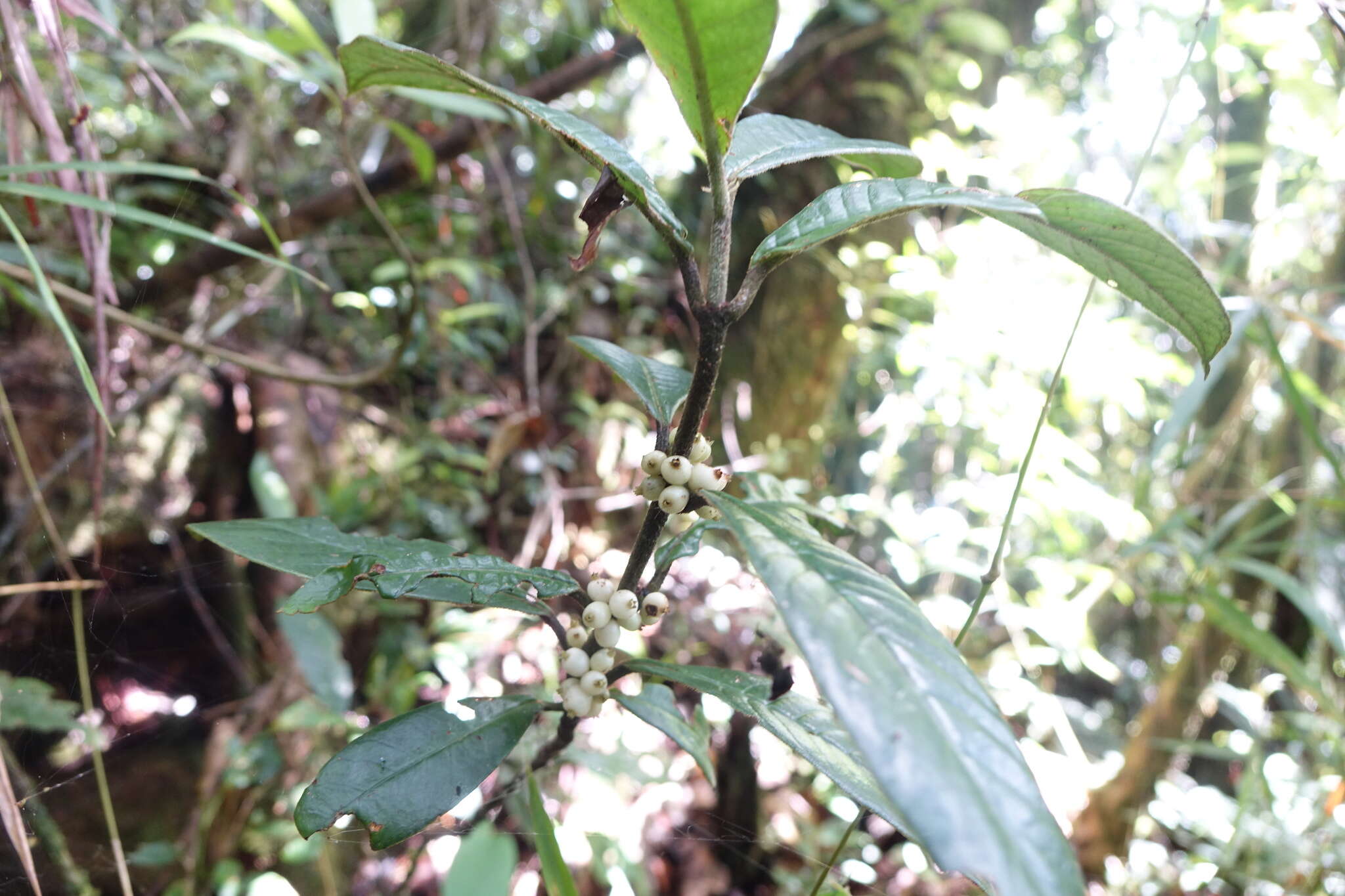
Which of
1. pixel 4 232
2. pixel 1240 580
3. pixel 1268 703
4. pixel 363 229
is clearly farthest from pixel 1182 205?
pixel 4 232

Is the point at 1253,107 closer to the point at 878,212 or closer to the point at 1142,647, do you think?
the point at 1142,647

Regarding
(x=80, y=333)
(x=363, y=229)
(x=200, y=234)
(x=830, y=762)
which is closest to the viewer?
(x=830, y=762)

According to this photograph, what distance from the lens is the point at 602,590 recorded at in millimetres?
A: 466

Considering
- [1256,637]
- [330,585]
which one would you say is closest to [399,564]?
[330,585]

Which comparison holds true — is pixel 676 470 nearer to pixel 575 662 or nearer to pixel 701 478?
pixel 701 478

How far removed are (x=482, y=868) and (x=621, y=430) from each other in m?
1.49

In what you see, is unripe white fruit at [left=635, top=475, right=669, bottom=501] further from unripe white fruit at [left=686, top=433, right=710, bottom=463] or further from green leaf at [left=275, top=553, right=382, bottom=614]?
green leaf at [left=275, top=553, right=382, bottom=614]

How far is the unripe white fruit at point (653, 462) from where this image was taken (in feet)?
1.31

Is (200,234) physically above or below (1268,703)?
above

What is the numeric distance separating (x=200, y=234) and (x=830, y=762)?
62cm

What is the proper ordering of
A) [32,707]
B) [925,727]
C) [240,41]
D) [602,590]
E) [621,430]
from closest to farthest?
[925,727] < [602,590] < [32,707] < [240,41] < [621,430]

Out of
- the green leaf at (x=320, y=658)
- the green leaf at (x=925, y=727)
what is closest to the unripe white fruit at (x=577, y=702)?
the green leaf at (x=925, y=727)

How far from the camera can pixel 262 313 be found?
168cm

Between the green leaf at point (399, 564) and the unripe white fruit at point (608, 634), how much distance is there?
32 millimetres
